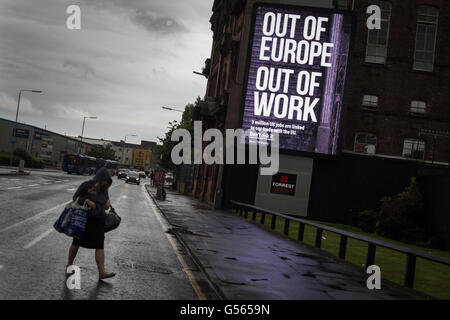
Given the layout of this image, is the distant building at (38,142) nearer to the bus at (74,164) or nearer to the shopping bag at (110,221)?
the bus at (74,164)

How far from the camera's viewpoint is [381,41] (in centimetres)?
3600

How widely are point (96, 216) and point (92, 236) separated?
0.32m

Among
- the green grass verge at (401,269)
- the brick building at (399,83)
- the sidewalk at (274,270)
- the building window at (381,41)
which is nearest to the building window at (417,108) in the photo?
the brick building at (399,83)

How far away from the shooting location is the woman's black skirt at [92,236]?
26.4 feet

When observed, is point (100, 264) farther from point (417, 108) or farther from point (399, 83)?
point (417, 108)

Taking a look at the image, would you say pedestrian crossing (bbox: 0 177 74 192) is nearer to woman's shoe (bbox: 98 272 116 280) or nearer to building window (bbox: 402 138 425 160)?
woman's shoe (bbox: 98 272 116 280)

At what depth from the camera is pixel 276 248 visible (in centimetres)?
1451

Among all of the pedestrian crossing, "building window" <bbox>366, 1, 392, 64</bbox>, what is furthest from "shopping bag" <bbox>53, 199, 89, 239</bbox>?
"building window" <bbox>366, 1, 392, 64</bbox>

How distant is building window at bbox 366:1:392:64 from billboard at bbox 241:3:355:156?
742 cm

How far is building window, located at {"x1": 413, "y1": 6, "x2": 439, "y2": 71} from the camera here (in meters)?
35.3

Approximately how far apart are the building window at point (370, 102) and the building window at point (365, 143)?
191 centimetres

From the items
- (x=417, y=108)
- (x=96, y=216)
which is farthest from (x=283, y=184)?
(x=96, y=216)
